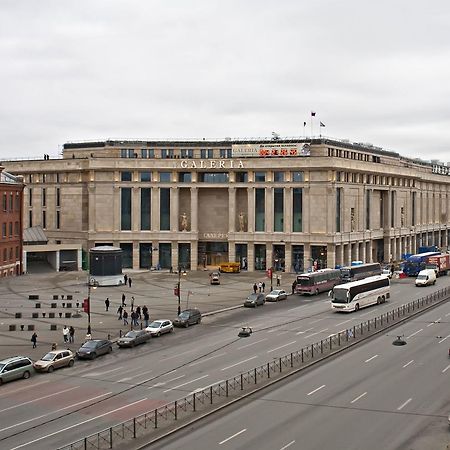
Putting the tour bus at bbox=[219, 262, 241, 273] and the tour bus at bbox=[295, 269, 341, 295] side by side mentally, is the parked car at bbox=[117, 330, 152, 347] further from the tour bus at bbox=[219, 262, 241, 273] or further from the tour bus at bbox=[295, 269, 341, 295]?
the tour bus at bbox=[219, 262, 241, 273]

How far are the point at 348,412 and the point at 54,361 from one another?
2161 cm

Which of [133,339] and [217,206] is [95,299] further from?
[217,206]

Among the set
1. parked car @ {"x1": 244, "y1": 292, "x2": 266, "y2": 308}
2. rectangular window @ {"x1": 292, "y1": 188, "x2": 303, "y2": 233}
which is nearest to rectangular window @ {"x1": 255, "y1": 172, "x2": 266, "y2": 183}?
rectangular window @ {"x1": 292, "y1": 188, "x2": 303, "y2": 233}

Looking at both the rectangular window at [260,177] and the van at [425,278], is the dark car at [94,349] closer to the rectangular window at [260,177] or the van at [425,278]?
the van at [425,278]

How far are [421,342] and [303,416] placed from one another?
77.4 ft

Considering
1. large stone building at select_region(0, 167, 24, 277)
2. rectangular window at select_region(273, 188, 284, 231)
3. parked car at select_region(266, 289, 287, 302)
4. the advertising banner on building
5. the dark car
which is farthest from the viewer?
rectangular window at select_region(273, 188, 284, 231)

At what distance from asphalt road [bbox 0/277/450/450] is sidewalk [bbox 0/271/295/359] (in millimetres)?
6295

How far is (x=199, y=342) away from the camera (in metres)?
56.3

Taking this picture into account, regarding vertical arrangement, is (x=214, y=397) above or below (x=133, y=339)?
below

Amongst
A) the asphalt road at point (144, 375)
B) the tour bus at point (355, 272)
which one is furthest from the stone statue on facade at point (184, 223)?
the asphalt road at point (144, 375)

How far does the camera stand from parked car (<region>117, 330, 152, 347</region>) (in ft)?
179

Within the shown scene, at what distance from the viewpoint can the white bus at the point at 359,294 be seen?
7231 centimetres

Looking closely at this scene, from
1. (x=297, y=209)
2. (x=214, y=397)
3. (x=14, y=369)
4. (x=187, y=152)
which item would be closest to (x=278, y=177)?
(x=297, y=209)

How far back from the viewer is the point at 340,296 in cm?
7238
